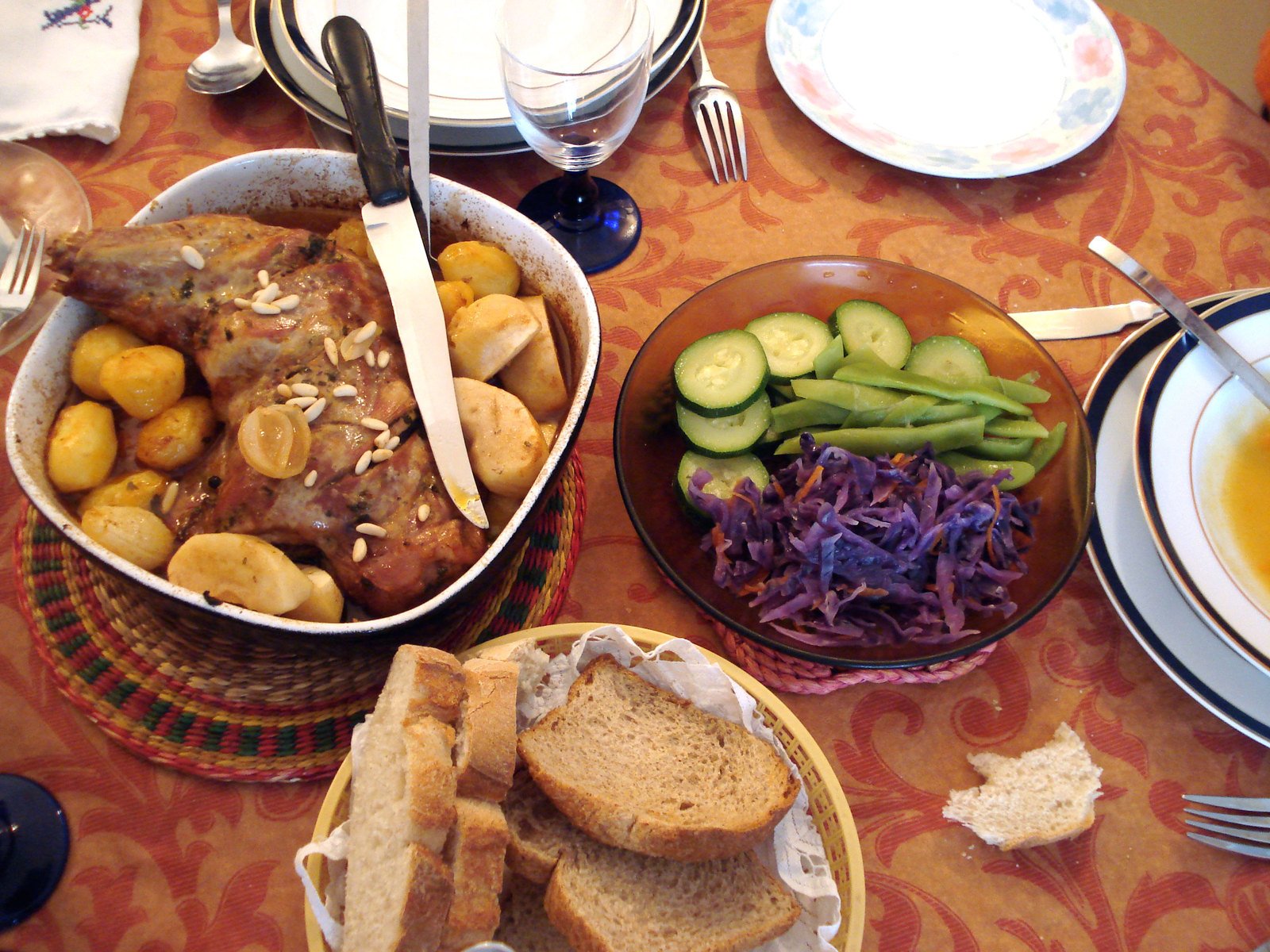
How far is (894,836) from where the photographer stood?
1.49m

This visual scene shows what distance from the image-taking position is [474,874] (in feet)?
3.85

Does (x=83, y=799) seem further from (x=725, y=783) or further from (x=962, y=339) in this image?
(x=962, y=339)

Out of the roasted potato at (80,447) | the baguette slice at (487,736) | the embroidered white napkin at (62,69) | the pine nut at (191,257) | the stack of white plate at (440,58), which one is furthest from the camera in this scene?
the embroidered white napkin at (62,69)

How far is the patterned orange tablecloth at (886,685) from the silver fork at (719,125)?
49mm

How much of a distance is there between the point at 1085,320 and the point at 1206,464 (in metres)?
0.48

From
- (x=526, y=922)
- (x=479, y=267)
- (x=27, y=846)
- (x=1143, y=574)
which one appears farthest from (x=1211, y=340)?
(x=27, y=846)

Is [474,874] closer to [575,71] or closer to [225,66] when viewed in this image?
[575,71]

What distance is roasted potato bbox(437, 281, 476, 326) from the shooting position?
159cm

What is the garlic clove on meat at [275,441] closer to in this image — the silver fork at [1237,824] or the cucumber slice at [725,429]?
the cucumber slice at [725,429]

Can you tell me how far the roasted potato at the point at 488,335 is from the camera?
1514mm

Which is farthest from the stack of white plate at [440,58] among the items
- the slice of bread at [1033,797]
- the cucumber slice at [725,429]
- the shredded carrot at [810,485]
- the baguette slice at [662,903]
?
the slice of bread at [1033,797]

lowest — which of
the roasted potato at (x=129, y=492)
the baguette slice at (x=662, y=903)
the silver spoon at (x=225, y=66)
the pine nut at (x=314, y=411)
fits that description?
the baguette slice at (x=662, y=903)

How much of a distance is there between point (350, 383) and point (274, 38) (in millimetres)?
1120

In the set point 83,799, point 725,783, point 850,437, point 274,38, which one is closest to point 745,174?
point 850,437
